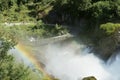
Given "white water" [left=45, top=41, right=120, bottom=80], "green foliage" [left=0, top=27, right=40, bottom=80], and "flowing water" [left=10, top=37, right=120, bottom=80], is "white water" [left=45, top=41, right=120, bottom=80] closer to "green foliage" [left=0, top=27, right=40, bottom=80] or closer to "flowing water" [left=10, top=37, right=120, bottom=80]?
"flowing water" [left=10, top=37, right=120, bottom=80]

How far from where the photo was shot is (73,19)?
54.3 metres

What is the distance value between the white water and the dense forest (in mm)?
1379

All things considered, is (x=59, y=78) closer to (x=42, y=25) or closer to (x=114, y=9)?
(x=114, y=9)

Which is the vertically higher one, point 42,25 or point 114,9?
point 114,9

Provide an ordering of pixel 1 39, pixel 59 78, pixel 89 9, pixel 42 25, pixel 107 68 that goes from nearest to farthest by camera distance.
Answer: pixel 1 39, pixel 59 78, pixel 107 68, pixel 89 9, pixel 42 25

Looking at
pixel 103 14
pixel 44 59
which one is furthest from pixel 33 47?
pixel 103 14

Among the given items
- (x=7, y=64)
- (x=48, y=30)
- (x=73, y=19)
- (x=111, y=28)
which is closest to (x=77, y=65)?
(x=111, y=28)

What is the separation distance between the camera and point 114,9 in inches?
1729

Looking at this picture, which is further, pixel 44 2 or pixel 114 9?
pixel 44 2

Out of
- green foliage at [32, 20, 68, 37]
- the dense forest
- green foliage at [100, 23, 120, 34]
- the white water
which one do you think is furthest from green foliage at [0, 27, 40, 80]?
green foliage at [32, 20, 68, 37]

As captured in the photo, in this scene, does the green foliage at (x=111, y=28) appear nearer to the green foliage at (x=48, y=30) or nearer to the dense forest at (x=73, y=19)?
the dense forest at (x=73, y=19)

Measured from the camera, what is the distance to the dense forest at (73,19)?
121ft

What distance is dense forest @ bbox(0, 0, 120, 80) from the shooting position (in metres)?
36.9

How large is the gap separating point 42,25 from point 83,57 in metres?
16.6
